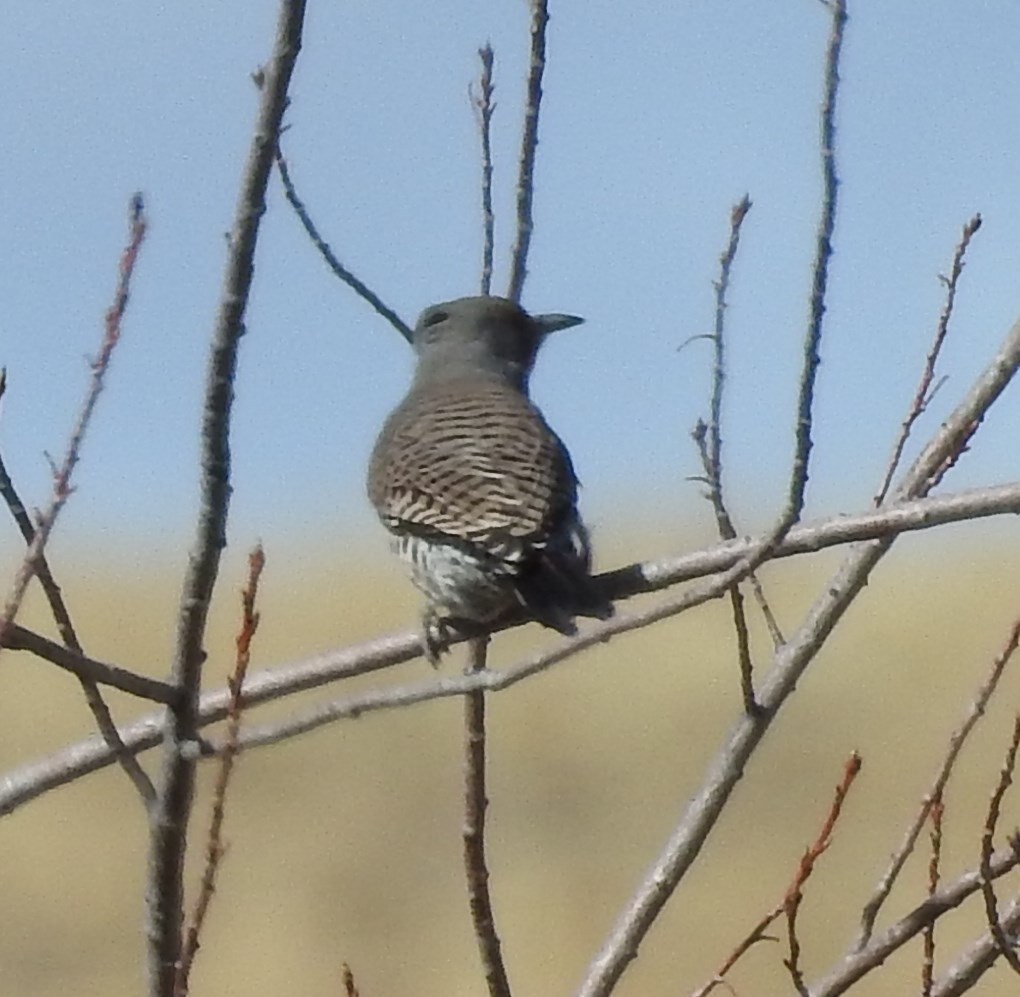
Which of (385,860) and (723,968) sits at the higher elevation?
(385,860)

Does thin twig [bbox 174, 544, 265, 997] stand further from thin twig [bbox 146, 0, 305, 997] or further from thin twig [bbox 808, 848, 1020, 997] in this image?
thin twig [bbox 808, 848, 1020, 997]

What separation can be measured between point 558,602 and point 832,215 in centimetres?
125

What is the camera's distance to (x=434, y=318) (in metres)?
5.72

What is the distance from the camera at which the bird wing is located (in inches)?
158

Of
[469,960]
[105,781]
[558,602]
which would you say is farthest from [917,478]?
[105,781]

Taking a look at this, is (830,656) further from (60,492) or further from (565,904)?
(60,492)

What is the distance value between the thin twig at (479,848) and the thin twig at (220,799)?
62cm

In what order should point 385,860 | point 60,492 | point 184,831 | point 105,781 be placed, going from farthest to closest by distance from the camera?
point 105,781 < point 385,860 < point 184,831 < point 60,492

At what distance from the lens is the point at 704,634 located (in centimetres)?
2562

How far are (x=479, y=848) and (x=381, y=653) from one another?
13.1 inches

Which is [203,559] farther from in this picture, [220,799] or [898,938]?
[898,938]

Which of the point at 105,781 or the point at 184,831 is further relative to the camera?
the point at 105,781

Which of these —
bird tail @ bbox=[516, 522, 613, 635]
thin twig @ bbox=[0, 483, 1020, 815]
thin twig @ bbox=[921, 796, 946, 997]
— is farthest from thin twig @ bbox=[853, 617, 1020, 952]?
bird tail @ bbox=[516, 522, 613, 635]

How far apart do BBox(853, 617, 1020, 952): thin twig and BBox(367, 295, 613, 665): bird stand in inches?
30.2
